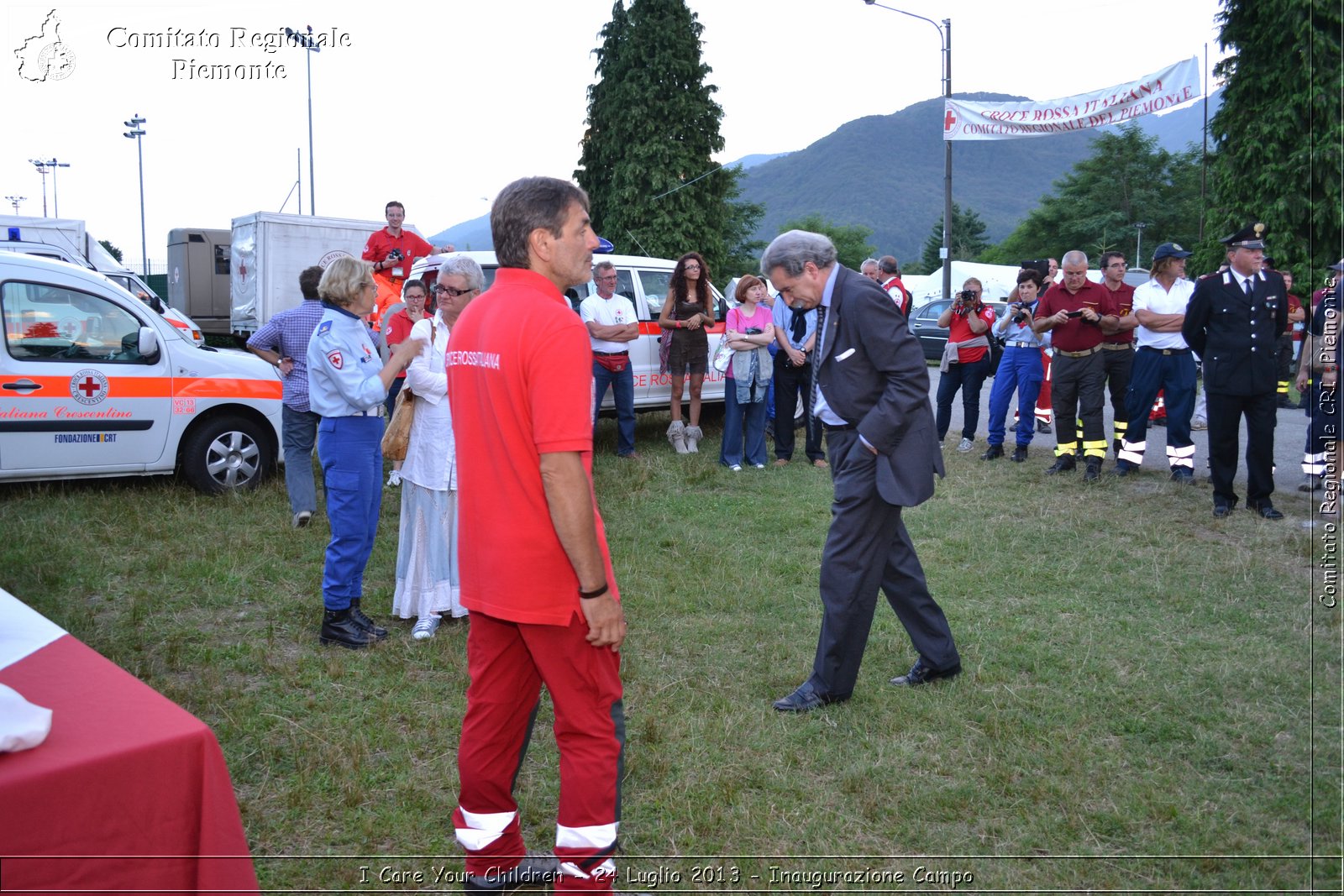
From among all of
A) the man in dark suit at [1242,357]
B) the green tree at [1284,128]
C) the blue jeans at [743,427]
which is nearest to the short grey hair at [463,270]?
the green tree at [1284,128]

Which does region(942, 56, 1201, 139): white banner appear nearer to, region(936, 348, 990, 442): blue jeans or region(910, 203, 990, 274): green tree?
region(936, 348, 990, 442): blue jeans

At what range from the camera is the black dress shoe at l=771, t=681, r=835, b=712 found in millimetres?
4441

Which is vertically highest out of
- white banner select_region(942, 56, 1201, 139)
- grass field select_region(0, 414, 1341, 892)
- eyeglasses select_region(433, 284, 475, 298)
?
white banner select_region(942, 56, 1201, 139)

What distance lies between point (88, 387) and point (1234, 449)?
30.5 feet

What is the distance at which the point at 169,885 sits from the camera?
74.9 inches

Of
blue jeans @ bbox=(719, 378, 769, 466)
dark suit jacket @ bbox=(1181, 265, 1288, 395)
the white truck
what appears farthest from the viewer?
the white truck

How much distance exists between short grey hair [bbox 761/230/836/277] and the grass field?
1.94 metres

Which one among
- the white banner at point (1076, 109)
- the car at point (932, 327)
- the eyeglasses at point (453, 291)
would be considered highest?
the white banner at point (1076, 109)

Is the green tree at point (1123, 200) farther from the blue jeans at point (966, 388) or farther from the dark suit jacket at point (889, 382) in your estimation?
the dark suit jacket at point (889, 382)

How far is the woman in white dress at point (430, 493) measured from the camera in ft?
17.1

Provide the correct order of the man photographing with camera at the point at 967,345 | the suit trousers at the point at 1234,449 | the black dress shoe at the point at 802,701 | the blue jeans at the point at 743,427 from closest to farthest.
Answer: the black dress shoe at the point at 802,701
the suit trousers at the point at 1234,449
the blue jeans at the point at 743,427
the man photographing with camera at the point at 967,345

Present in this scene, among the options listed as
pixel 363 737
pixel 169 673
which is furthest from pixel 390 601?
pixel 363 737

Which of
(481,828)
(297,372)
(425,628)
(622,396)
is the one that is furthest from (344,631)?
(622,396)

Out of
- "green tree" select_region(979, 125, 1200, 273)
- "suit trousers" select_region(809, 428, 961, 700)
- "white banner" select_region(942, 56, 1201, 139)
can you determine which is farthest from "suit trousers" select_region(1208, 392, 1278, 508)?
"green tree" select_region(979, 125, 1200, 273)
